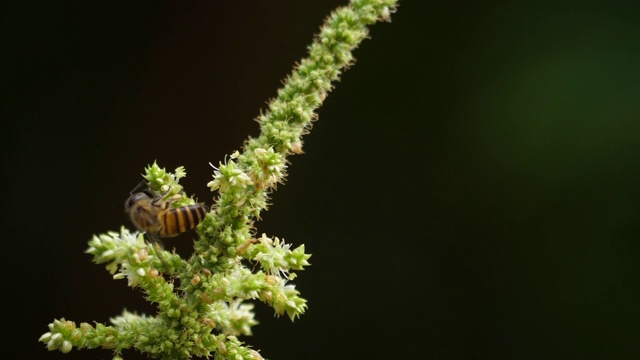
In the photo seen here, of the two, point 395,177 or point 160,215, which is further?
point 395,177

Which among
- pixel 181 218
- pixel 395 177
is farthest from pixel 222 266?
pixel 395 177

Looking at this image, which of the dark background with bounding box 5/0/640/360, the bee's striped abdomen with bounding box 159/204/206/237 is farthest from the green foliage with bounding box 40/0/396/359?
the dark background with bounding box 5/0/640/360

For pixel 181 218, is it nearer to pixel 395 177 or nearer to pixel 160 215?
pixel 160 215

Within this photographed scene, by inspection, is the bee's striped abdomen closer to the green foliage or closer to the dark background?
the green foliage

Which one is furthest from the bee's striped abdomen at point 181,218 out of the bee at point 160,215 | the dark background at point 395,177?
the dark background at point 395,177

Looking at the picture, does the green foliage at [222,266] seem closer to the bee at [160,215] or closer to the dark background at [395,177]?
the bee at [160,215]

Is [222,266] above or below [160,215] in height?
below

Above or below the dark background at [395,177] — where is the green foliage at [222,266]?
below
